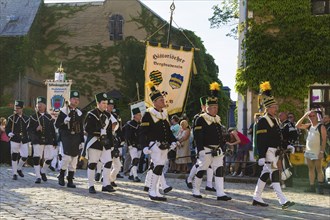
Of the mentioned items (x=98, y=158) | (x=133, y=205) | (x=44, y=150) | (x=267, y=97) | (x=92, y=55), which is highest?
(x=92, y=55)

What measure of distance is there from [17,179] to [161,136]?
556 cm

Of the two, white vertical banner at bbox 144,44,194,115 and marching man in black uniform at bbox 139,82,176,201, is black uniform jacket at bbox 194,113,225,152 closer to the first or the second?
marching man in black uniform at bbox 139,82,176,201

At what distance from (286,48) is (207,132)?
10.1 meters

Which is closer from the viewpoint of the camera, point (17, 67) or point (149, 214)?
point (149, 214)

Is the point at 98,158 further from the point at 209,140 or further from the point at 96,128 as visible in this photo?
the point at 209,140

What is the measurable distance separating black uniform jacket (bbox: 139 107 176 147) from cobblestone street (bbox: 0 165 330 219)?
43.6 inches

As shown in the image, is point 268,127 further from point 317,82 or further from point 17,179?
point 317,82

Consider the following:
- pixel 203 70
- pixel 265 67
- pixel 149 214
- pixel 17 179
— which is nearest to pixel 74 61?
pixel 203 70

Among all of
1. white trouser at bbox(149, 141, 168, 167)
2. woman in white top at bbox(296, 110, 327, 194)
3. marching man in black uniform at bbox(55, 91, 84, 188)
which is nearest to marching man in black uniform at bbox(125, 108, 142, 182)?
marching man in black uniform at bbox(55, 91, 84, 188)

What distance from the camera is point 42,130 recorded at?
14578mm

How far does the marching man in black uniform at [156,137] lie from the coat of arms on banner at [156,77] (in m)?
6.18

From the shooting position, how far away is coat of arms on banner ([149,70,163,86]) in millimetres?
17394

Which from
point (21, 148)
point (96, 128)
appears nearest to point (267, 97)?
point (96, 128)

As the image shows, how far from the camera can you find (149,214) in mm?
8742
